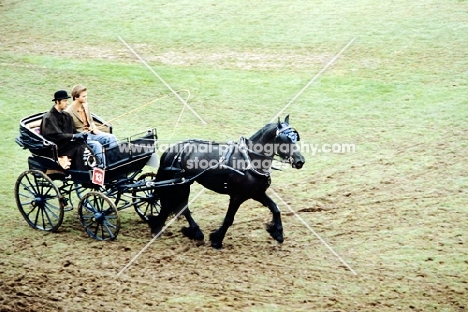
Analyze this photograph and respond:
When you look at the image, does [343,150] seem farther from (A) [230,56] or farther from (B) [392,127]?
(A) [230,56]

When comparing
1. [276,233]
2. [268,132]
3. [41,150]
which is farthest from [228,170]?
[41,150]

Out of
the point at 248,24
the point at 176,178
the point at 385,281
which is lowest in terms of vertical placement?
the point at 385,281

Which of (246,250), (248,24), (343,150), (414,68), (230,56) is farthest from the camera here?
(248,24)

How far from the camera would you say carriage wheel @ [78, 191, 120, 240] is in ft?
32.5

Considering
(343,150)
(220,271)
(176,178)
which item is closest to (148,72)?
(343,150)

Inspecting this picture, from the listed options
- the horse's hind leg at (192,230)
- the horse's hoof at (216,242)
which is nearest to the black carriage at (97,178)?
the horse's hind leg at (192,230)

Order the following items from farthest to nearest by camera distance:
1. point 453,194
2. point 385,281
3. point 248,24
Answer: point 248,24 < point 453,194 < point 385,281

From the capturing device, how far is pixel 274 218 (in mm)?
9945

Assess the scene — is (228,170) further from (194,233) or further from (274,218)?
(194,233)

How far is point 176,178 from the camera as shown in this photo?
10000mm

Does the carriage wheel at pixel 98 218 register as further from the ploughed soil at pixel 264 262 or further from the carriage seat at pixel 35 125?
the carriage seat at pixel 35 125

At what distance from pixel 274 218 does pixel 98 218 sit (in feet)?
7.86

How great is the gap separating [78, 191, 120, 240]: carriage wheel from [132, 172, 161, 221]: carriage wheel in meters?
0.41

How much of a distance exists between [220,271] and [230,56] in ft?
32.6
